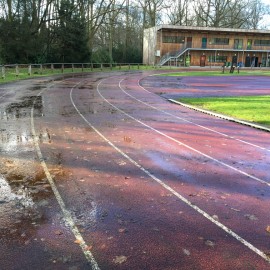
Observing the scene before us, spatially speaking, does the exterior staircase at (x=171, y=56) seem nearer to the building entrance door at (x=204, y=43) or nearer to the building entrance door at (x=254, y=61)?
the building entrance door at (x=204, y=43)

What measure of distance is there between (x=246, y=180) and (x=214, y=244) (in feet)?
9.31

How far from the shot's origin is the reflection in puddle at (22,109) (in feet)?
44.6

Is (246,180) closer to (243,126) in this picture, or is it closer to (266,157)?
(266,157)

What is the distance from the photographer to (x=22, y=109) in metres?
15.3

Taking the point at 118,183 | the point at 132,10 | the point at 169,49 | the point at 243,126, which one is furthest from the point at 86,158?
the point at 132,10

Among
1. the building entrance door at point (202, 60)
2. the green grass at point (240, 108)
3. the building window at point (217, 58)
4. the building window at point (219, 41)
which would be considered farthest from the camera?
the building window at point (217, 58)

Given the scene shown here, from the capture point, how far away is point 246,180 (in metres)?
7.22

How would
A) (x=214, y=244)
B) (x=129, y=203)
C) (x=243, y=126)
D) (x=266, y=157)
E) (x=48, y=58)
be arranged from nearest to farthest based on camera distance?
(x=214, y=244)
(x=129, y=203)
(x=266, y=157)
(x=243, y=126)
(x=48, y=58)

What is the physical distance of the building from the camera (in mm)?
61219

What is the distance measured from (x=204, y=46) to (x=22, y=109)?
54360 mm

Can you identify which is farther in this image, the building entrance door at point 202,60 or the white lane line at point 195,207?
the building entrance door at point 202,60

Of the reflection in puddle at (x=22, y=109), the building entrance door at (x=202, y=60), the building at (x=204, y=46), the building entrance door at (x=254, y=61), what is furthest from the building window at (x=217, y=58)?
the reflection in puddle at (x=22, y=109)

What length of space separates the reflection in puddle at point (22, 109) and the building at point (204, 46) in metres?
45.1

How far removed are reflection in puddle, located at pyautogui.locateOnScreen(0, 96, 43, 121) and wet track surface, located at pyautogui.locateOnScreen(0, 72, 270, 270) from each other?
4.40 ft
